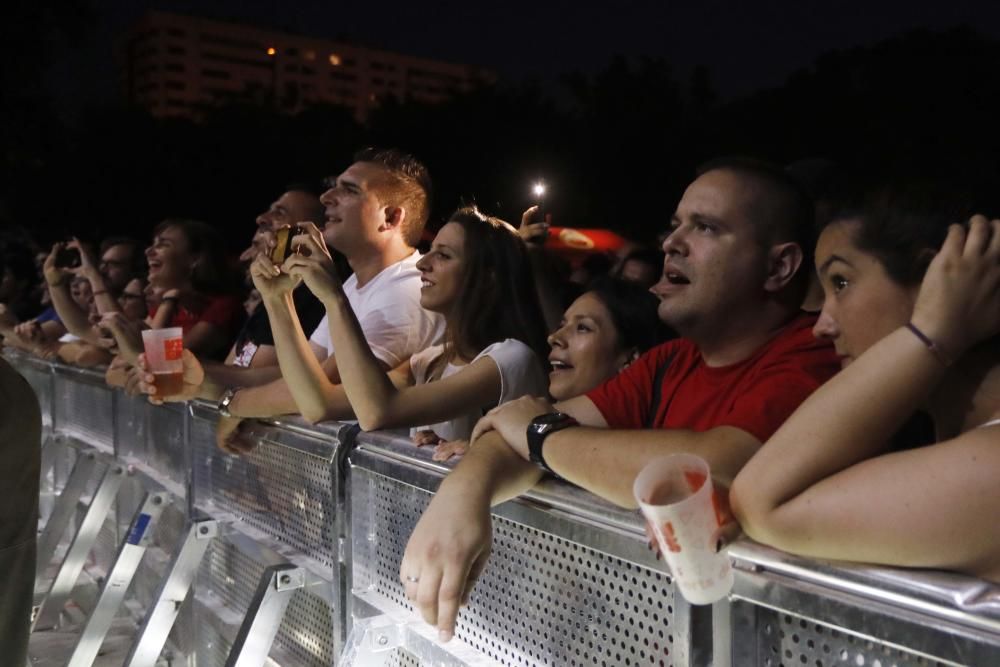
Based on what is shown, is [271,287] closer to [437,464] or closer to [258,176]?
[437,464]

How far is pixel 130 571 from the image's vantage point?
4.15 meters

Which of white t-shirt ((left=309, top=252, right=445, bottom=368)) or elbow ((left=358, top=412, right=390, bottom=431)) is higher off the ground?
white t-shirt ((left=309, top=252, right=445, bottom=368))

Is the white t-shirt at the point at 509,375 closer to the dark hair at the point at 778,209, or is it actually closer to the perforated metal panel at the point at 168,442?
the dark hair at the point at 778,209

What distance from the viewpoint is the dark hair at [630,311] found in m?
3.51

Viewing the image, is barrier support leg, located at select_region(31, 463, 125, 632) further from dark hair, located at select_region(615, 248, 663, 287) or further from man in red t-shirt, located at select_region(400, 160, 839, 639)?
man in red t-shirt, located at select_region(400, 160, 839, 639)

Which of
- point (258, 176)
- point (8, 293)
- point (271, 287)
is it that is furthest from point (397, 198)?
point (258, 176)

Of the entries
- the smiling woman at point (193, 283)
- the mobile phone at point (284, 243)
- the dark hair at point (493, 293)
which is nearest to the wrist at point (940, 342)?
the dark hair at point (493, 293)

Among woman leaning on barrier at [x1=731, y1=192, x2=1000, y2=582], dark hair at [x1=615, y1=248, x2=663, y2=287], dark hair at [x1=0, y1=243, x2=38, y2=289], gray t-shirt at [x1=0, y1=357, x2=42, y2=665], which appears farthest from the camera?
dark hair at [x1=0, y1=243, x2=38, y2=289]

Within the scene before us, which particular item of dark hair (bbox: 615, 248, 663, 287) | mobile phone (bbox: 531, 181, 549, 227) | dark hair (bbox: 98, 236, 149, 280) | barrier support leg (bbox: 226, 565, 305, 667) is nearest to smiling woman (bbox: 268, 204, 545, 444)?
barrier support leg (bbox: 226, 565, 305, 667)

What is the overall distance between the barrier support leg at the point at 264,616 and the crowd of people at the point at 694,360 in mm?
517

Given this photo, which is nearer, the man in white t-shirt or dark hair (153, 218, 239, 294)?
the man in white t-shirt

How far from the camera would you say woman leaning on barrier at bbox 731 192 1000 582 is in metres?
1.46

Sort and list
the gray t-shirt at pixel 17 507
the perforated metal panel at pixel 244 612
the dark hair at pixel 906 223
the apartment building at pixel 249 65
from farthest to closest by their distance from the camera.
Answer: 1. the apartment building at pixel 249 65
2. the perforated metal panel at pixel 244 612
3. the gray t-shirt at pixel 17 507
4. the dark hair at pixel 906 223

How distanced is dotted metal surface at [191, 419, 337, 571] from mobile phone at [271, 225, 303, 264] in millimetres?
656
